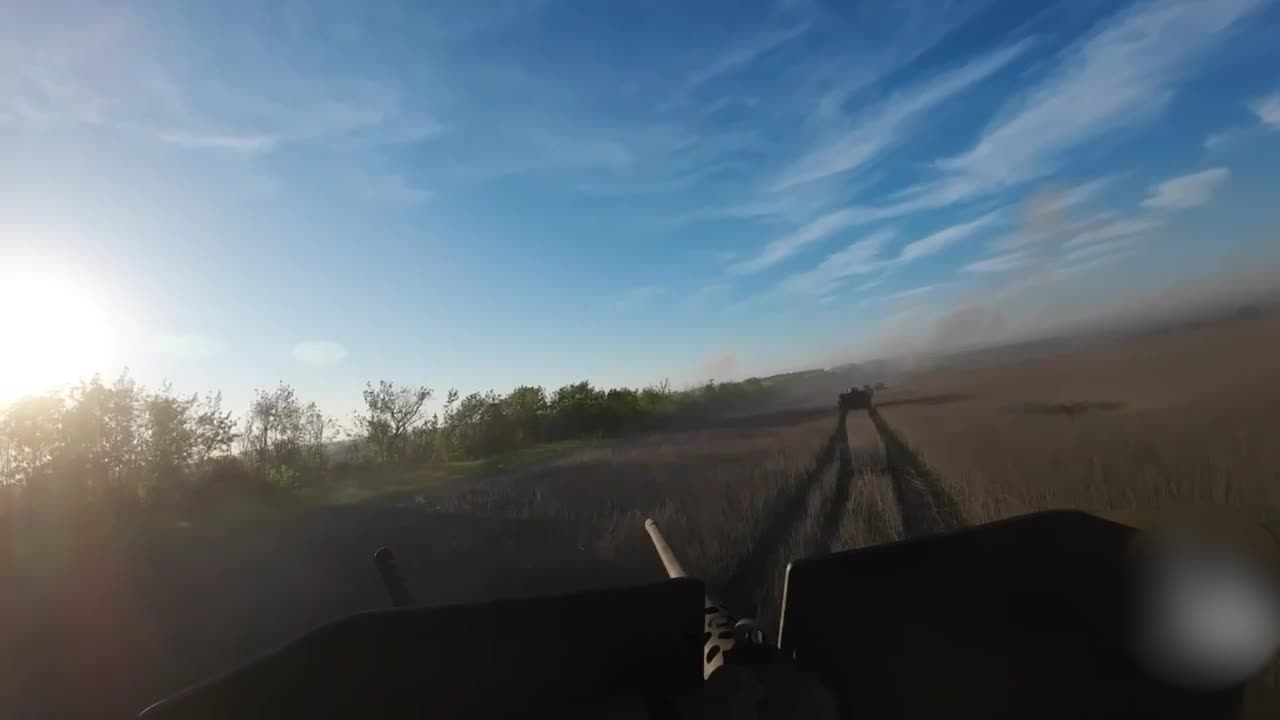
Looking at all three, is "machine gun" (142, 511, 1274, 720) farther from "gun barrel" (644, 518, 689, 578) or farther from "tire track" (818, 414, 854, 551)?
"tire track" (818, 414, 854, 551)

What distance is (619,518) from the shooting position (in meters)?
3.73

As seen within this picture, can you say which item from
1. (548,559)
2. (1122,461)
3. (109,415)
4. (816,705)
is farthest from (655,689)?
(109,415)

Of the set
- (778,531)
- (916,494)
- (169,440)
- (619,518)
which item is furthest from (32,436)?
(916,494)

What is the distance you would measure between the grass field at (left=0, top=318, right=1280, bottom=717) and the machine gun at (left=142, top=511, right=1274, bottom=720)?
1095 mm

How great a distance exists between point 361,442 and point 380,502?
30.8 inches

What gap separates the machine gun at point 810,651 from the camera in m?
1.55

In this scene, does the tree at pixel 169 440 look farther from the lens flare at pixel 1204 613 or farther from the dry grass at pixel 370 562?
the lens flare at pixel 1204 613

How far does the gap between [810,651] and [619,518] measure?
200 centimetres

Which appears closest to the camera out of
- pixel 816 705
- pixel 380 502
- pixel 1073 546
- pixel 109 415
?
pixel 816 705

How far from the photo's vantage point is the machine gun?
1.55 metres

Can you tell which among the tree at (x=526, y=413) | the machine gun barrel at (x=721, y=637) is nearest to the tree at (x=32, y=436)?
the tree at (x=526, y=413)

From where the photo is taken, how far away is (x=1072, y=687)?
2025 millimetres

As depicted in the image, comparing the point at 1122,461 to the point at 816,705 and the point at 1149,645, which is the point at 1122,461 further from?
the point at 816,705

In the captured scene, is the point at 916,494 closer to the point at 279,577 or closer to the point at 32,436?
the point at 279,577
